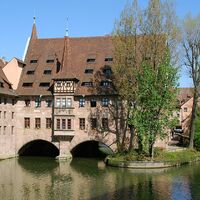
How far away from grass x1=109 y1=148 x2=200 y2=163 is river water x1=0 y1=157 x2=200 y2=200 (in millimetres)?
1769

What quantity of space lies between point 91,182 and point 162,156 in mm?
13903

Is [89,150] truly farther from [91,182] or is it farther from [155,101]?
[91,182]

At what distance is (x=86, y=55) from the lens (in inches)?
2350

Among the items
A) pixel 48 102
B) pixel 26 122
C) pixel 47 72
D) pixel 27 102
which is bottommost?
pixel 26 122

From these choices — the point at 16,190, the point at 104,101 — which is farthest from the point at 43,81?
the point at 16,190

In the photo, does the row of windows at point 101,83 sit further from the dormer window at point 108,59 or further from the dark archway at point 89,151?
the dark archway at point 89,151

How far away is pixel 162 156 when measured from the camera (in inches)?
1897

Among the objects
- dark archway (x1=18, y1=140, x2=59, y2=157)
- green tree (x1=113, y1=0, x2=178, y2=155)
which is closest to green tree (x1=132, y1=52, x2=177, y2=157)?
green tree (x1=113, y1=0, x2=178, y2=155)

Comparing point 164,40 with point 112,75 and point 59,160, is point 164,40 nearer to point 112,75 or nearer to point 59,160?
point 112,75

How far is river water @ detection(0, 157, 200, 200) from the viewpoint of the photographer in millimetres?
31344

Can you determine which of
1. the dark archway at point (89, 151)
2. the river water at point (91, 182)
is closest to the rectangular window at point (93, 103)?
the dark archway at point (89, 151)

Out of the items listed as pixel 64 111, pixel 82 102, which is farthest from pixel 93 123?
pixel 64 111

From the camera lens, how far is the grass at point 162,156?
46750mm

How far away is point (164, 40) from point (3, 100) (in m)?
22.1
